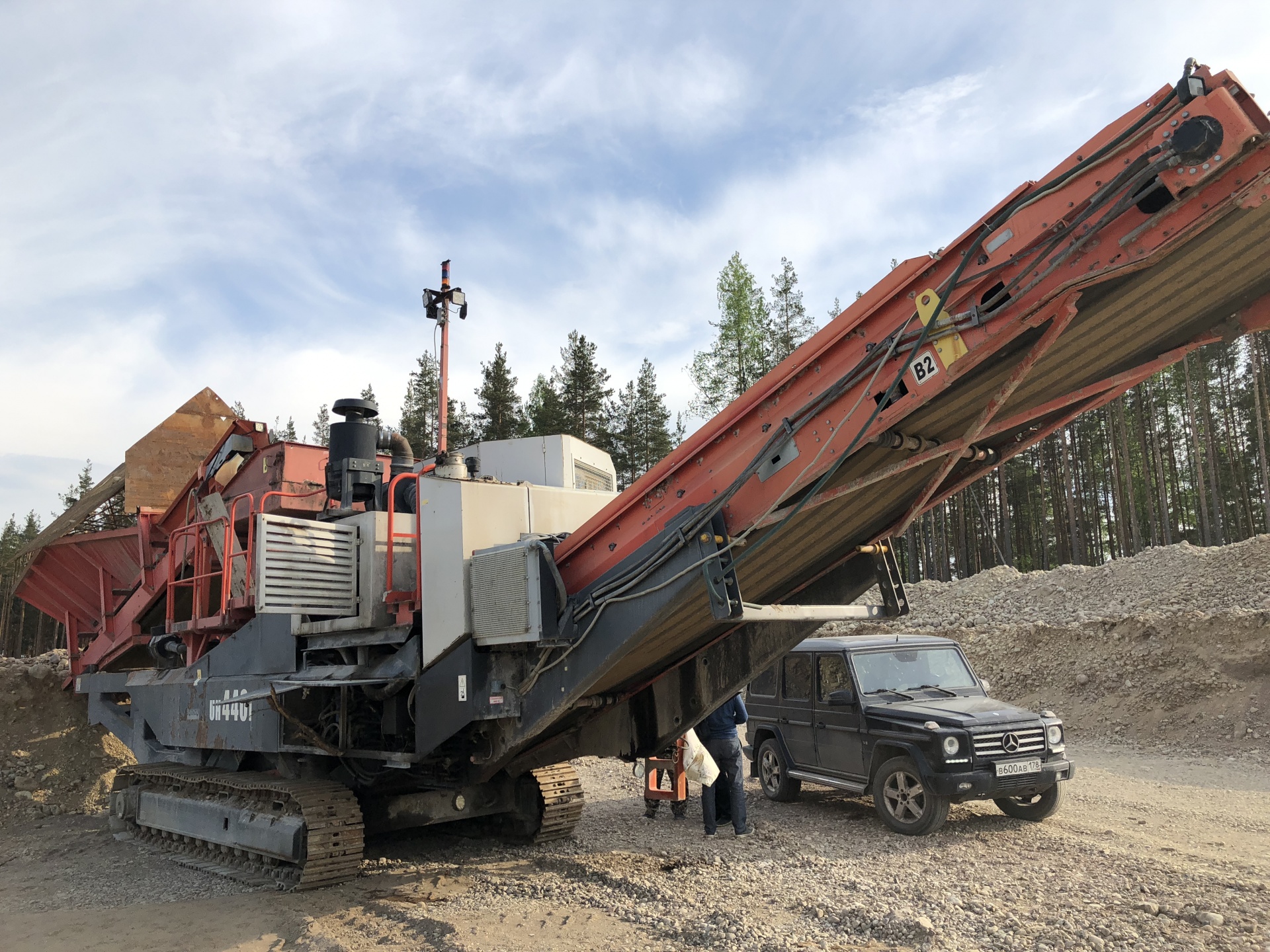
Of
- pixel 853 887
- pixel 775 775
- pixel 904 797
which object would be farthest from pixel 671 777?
pixel 853 887

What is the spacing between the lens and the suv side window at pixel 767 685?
377 inches

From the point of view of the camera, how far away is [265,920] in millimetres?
5949

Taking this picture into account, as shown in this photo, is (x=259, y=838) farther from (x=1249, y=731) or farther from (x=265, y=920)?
(x=1249, y=731)

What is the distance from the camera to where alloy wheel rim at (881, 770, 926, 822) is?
25.0 ft

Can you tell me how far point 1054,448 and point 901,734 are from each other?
32.6 m

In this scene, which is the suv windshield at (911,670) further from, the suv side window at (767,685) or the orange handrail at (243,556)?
the orange handrail at (243,556)

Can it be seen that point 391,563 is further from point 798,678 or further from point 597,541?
point 798,678

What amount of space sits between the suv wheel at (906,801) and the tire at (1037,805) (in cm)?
79

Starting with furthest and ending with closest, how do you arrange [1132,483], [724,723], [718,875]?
1. [1132,483]
2. [724,723]
3. [718,875]

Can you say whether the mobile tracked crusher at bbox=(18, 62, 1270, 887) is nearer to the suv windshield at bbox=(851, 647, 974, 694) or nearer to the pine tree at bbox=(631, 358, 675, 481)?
the suv windshield at bbox=(851, 647, 974, 694)

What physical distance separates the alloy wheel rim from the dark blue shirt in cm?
139

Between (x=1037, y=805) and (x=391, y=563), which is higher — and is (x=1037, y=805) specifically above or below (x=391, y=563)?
below

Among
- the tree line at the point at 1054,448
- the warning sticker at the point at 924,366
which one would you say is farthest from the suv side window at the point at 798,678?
the tree line at the point at 1054,448

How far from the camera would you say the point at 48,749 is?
11.4m
